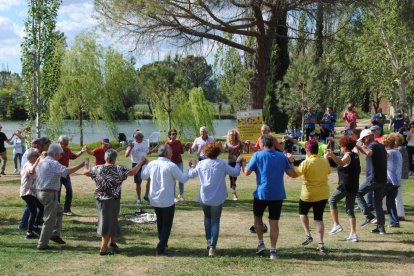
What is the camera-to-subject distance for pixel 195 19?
658 inches

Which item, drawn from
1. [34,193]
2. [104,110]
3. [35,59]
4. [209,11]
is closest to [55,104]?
[104,110]

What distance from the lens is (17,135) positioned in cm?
1873

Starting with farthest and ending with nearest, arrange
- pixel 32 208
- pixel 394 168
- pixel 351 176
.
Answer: pixel 394 168
pixel 32 208
pixel 351 176

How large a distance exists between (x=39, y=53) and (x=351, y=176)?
14208 millimetres

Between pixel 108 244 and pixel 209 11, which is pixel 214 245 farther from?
pixel 209 11

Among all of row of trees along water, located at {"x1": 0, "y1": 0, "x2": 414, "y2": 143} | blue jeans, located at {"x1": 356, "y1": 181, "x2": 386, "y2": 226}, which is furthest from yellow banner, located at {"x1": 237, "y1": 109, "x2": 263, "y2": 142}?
blue jeans, located at {"x1": 356, "y1": 181, "x2": 386, "y2": 226}

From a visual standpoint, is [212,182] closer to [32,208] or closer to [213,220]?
[213,220]

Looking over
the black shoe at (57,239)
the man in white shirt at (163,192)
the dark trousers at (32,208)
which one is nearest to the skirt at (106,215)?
the man in white shirt at (163,192)

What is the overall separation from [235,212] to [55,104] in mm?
23074

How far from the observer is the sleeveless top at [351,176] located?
27.7 feet

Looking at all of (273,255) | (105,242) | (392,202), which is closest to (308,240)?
(273,255)

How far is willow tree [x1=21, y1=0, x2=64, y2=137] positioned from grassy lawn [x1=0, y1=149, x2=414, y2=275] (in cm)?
945

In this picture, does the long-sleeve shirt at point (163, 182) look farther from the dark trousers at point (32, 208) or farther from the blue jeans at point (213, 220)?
the dark trousers at point (32, 208)

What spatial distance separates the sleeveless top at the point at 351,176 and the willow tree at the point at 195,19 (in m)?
8.80
